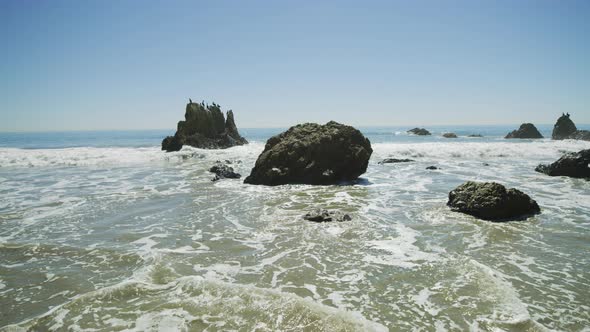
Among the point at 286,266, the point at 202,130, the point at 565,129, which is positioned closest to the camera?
the point at 286,266

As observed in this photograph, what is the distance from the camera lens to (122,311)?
504cm

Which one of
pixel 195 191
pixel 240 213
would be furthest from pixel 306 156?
pixel 240 213

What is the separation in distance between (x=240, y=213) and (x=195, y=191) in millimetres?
4746

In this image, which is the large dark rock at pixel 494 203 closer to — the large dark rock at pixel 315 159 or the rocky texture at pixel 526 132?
the large dark rock at pixel 315 159

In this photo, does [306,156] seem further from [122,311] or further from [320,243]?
[122,311]

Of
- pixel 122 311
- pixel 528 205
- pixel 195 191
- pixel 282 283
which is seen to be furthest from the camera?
pixel 195 191

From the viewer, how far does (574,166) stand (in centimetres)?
1716

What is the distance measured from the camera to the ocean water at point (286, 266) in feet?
15.9

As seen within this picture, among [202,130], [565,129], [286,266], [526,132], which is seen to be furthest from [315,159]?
[565,129]

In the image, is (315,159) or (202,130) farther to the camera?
(202,130)

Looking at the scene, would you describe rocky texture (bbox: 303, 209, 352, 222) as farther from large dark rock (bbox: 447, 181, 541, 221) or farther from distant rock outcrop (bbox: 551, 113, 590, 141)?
distant rock outcrop (bbox: 551, 113, 590, 141)

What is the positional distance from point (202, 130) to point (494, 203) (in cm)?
4081

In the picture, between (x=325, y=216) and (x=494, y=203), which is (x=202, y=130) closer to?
(x=325, y=216)

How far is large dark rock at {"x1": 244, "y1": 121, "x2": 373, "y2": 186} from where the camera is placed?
16438 millimetres
